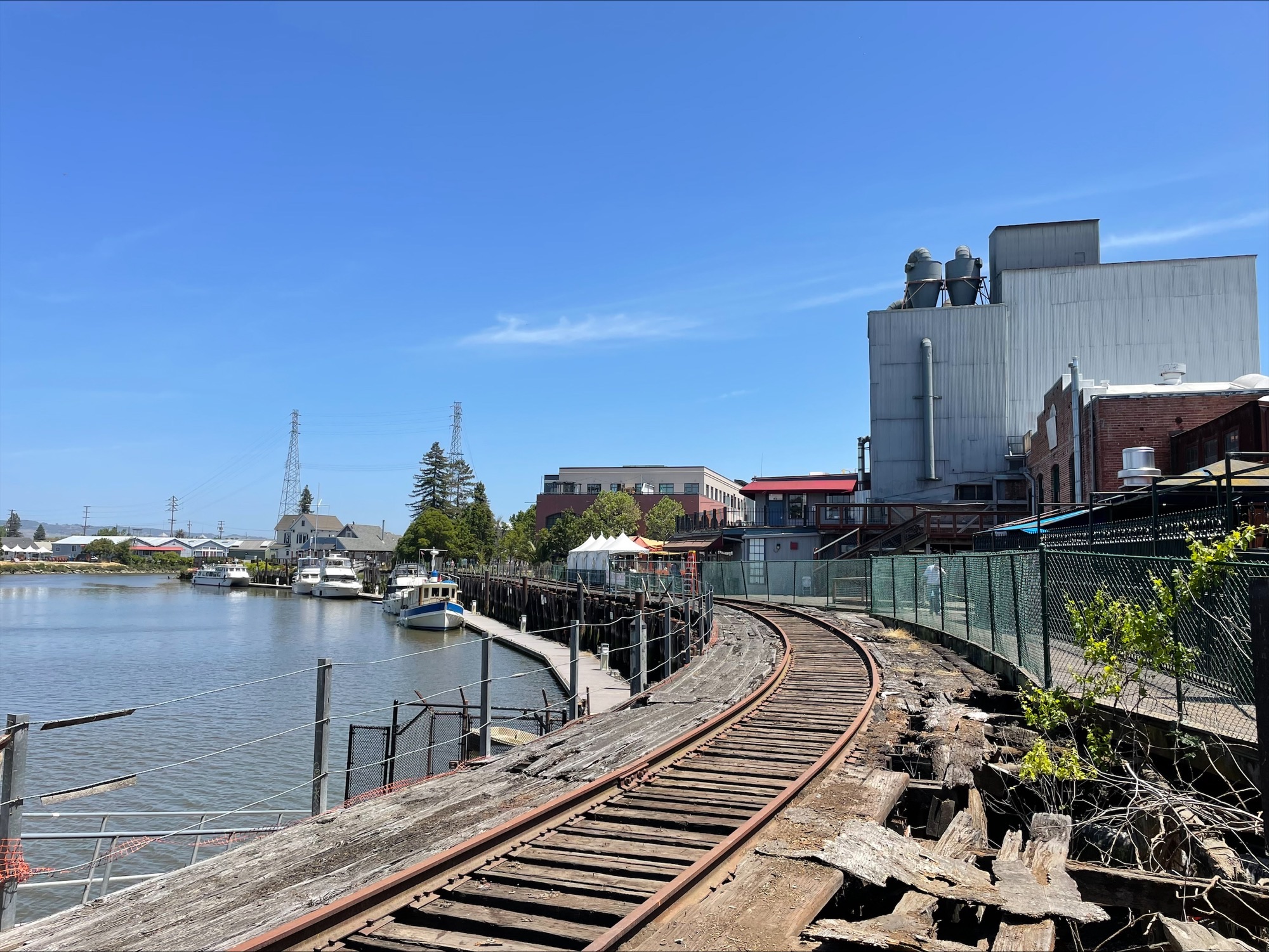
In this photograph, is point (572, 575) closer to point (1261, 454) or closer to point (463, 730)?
point (463, 730)

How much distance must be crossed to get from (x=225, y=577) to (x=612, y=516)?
6845 cm

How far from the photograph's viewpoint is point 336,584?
98.2 metres

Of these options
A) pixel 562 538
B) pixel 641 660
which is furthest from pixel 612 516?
pixel 641 660

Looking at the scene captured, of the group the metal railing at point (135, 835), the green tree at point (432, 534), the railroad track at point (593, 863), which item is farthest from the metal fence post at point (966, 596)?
the green tree at point (432, 534)

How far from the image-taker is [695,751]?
9.34m

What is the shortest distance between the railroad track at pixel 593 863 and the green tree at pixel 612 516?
71.9m

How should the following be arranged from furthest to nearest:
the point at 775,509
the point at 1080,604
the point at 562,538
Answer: the point at 562,538 < the point at 775,509 < the point at 1080,604

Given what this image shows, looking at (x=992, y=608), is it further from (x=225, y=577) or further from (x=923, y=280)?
(x=225, y=577)

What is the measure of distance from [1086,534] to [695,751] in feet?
44.7

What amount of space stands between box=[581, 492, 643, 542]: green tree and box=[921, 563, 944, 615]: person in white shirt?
59.2 m

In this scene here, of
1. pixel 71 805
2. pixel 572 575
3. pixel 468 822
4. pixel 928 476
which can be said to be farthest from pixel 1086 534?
pixel 572 575

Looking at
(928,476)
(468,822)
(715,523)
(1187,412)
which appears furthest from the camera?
(715,523)

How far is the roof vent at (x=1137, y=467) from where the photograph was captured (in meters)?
22.3

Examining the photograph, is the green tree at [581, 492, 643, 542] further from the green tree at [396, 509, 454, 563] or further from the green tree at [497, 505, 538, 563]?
the green tree at [396, 509, 454, 563]
